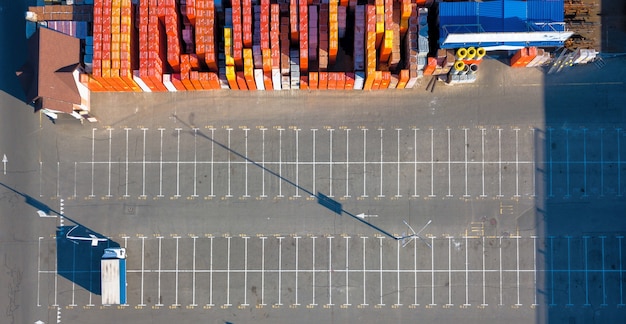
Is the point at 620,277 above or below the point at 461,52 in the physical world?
below

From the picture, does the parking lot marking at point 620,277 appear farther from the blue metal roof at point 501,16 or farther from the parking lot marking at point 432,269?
the blue metal roof at point 501,16

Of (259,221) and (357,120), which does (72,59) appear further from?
(357,120)

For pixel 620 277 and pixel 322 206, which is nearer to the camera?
pixel 620 277

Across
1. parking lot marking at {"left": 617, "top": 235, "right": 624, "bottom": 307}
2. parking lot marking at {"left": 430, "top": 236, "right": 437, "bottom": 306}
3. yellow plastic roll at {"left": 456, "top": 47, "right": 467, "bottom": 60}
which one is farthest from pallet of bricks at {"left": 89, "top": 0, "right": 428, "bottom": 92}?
parking lot marking at {"left": 617, "top": 235, "right": 624, "bottom": 307}

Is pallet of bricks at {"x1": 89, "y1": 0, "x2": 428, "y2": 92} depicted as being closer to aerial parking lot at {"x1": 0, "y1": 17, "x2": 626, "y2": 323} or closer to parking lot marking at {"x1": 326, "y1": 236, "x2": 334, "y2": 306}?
aerial parking lot at {"x1": 0, "y1": 17, "x2": 626, "y2": 323}

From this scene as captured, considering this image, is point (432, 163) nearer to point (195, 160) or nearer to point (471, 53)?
point (471, 53)

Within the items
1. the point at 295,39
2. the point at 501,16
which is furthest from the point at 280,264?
the point at 501,16

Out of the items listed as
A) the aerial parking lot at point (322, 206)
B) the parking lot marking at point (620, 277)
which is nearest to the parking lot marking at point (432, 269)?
the aerial parking lot at point (322, 206)
